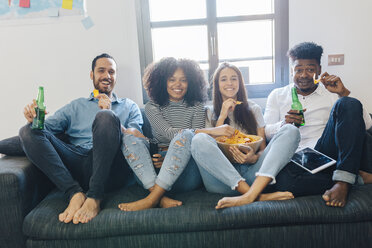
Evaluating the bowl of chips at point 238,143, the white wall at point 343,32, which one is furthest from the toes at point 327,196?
the white wall at point 343,32

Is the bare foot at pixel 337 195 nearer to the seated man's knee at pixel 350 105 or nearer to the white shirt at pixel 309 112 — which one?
the seated man's knee at pixel 350 105

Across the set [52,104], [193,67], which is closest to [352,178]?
[193,67]

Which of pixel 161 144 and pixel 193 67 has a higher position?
pixel 193 67

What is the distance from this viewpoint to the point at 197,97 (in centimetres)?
184

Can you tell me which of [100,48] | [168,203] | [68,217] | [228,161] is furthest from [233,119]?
[100,48]

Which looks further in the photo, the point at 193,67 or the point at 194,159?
the point at 193,67

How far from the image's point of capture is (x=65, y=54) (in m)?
2.26

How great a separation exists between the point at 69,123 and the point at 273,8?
5.66 ft

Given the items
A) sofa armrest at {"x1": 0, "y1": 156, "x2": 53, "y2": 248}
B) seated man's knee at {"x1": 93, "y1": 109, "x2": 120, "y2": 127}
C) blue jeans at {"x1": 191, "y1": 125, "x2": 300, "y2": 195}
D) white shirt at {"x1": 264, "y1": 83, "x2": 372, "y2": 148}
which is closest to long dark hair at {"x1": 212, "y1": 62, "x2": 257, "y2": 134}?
white shirt at {"x1": 264, "y1": 83, "x2": 372, "y2": 148}

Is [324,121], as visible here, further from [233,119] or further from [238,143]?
[238,143]

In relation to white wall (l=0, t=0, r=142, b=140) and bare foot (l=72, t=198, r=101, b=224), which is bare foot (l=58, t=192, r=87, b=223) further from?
white wall (l=0, t=0, r=142, b=140)

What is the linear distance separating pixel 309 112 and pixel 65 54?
1.83 meters

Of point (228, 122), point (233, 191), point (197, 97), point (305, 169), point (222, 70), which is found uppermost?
point (222, 70)

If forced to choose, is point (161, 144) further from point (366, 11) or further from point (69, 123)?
point (366, 11)
